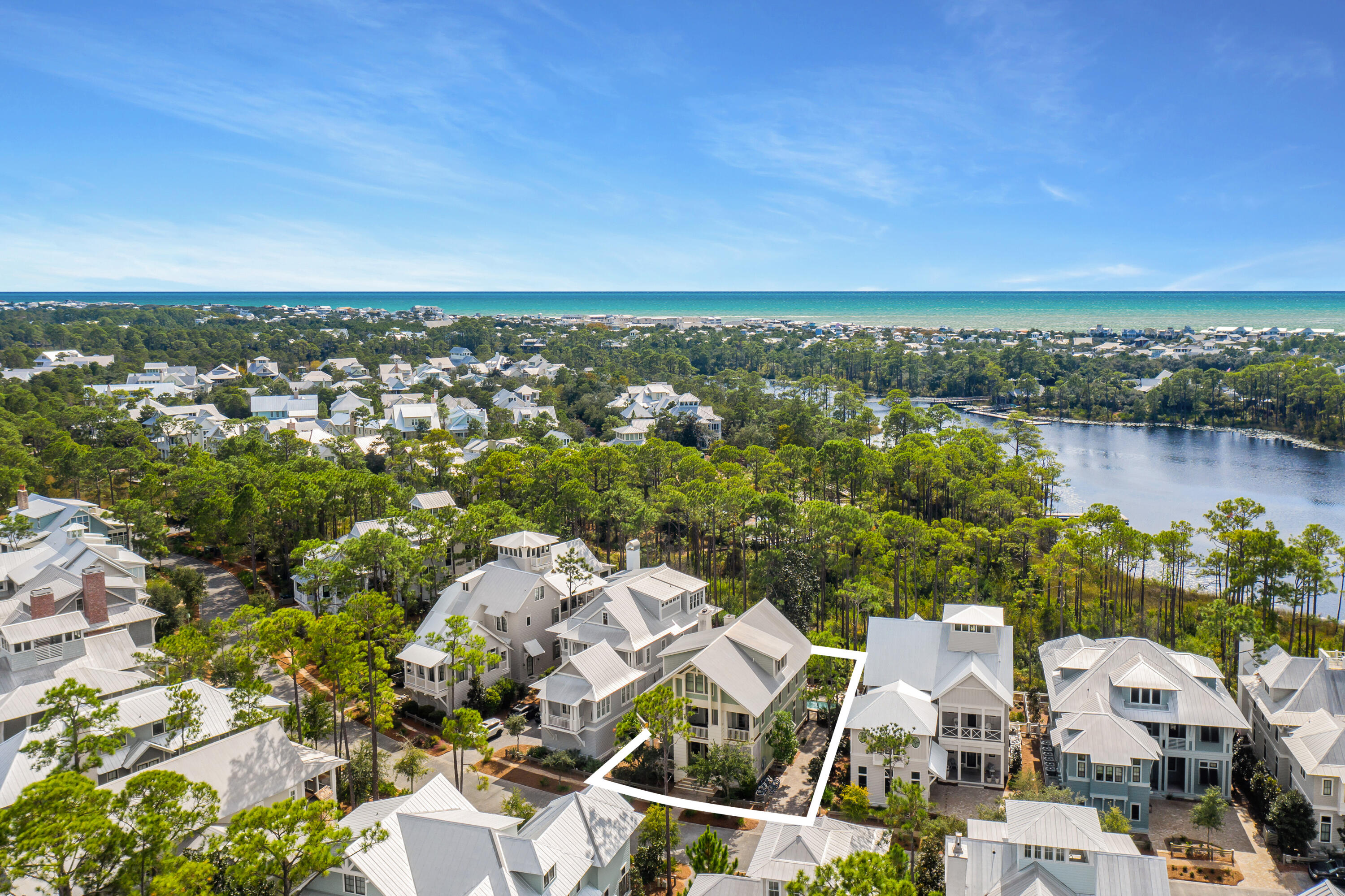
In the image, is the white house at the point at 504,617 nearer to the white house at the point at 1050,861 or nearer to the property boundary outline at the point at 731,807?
the property boundary outline at the point at 731,807

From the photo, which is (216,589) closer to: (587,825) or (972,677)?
(587,825)

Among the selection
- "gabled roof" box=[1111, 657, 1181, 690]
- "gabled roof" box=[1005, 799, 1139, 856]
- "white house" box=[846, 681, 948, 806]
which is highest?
"gabled roof" box=[1111, 657, 1181, 690]

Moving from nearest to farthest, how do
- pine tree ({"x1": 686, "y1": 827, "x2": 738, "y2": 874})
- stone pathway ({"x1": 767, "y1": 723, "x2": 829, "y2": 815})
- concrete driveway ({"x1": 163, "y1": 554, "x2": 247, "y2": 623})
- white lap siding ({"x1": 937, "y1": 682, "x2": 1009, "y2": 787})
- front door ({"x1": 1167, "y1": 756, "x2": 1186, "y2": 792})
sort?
pine tree ({"x1": 686, "y1": 827, "x2": 738, "y2": 874}) → stone pathway ({"x1": 767, "y1": 723, "x2": 829, "y2": 815}) → front door ({"x1": 1167, "y1": 756, "x2": 1186, "y2": 792}) → white lap siding ({"x1": 937, "y1": 682, "x2": 1009, "y2": 787}) → concrete driveway ({"x1": 163, "y1": 554, "x2": 247, "y2": 623})

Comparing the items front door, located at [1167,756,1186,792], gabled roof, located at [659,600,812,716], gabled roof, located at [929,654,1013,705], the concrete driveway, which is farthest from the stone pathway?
the concrete driveway

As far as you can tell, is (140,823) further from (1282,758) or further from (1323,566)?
(1323,566)

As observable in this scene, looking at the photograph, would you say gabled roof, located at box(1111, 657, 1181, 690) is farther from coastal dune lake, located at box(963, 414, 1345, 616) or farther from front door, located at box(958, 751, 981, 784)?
coastal dune lake, located at box(963, 414, 1345, 616)

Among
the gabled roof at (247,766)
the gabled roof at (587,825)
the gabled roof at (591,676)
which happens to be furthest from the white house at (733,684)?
the gabled roof at (247,766)

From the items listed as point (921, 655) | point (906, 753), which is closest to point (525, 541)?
point (921, 655)
